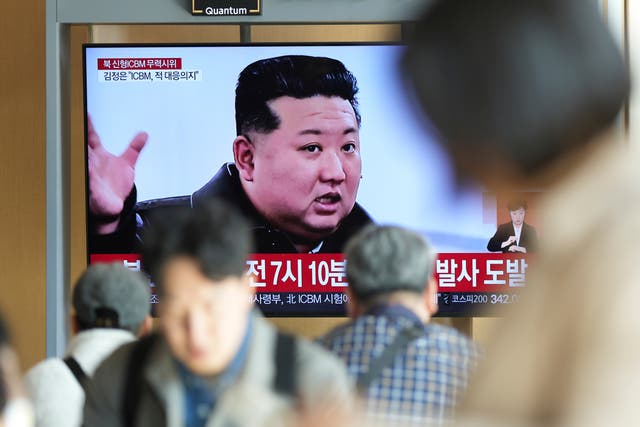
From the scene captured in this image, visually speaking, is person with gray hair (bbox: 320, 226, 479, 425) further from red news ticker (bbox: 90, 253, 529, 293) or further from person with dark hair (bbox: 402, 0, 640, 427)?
red news ticker (bbox: 90, 253, 529, 293)

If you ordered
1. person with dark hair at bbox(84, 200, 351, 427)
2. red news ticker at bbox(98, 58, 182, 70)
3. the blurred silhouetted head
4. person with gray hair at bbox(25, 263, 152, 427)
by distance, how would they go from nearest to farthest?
person with dark hair at bbox(84, 200, 351, 427), person with gray hair at bbox(25, 263, 152, 427), the blurred silhouetted head, red news ticker at bbox(98, 58, 182, 70)

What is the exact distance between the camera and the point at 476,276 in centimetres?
530

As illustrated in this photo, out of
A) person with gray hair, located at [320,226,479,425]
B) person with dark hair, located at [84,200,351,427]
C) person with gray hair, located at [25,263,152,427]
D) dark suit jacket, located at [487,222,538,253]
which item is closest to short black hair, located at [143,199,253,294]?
person with dark hair, located at [84,200,351,427]

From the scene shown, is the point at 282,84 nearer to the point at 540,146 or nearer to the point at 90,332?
the point at 90,332

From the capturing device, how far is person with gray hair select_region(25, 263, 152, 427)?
7.55 ft

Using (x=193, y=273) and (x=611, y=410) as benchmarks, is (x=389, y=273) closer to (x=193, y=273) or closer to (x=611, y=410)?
(x=193, y=273)

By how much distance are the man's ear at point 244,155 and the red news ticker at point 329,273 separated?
0.42 m

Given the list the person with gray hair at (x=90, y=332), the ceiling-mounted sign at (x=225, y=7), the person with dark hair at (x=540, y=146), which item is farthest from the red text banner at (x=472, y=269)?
the person with dark hair at (x=540, y=146)

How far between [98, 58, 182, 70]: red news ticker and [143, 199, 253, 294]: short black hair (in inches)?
150

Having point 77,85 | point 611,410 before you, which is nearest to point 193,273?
point 611,410

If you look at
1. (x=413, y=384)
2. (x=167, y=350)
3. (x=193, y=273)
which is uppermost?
(x=193, y=273)

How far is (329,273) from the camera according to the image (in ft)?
17.4

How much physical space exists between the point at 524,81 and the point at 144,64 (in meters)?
4.56

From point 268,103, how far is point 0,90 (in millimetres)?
2091
